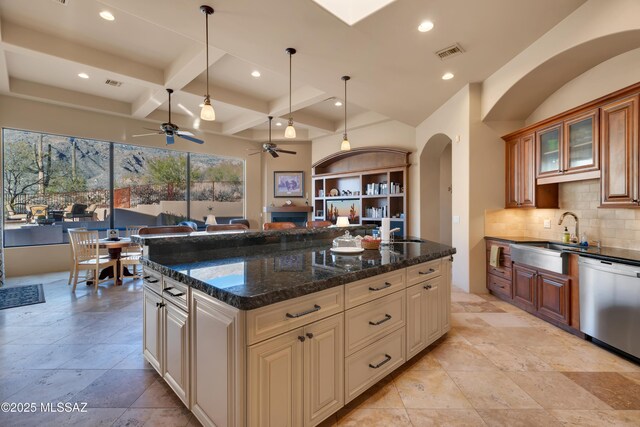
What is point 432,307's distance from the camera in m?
2.48

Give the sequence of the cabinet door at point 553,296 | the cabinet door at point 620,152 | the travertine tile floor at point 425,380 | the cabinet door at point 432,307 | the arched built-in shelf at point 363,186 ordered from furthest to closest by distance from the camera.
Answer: the arched built-in shelf at point 363,186, the cabinet door at point 553,296, the cabinet door at point 620,152, the cabinet door at point 432,307, the travertine tile floor at point 425,380

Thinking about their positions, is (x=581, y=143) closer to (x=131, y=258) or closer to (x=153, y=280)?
(x=153, y=280)

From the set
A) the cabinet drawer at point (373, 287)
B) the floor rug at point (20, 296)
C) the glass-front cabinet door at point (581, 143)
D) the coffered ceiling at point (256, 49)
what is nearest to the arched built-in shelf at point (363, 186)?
the coffered ceiling at point (256, 49)

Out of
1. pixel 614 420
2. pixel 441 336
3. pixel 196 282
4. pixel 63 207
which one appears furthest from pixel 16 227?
pixel 614 420

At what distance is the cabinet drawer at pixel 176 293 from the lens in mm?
1629

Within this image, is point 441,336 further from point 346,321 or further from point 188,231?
point 188,231

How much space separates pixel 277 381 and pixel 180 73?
177 inches

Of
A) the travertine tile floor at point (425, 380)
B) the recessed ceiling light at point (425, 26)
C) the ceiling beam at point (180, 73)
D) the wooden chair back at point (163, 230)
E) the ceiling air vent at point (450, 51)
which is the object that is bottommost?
the travertine tile floor at point (425, 380)

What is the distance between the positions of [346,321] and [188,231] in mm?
1957

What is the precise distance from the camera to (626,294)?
7.73ft

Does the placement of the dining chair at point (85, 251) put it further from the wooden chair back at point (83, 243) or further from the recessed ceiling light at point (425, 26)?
the recessed ceiling light at point (425, 26)

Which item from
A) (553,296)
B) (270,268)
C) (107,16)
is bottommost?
(553,296)

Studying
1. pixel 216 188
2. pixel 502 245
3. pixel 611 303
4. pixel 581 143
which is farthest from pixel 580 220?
pixel 216 188

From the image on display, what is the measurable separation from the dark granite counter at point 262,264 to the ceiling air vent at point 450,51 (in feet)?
7.37
